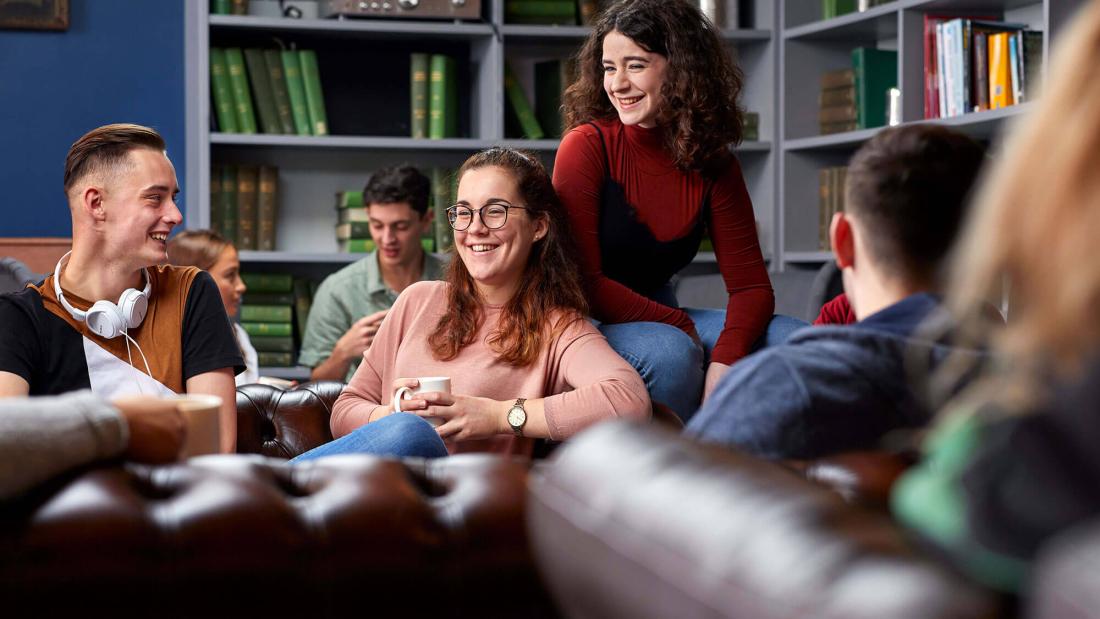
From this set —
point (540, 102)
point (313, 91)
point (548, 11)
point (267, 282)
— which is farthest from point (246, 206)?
point (548, 11)

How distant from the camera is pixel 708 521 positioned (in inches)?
35.7

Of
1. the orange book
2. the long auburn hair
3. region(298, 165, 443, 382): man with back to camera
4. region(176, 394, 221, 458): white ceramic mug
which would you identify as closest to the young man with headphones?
the long auburn hair

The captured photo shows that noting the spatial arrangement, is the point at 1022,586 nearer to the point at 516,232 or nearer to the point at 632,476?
the point at 632,476

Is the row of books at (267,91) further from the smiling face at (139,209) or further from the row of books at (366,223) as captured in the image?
the smiling face at (139,209)

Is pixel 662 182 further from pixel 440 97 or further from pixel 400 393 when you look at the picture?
pixel 440 97

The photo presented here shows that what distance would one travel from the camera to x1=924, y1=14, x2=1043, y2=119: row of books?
12.4ft

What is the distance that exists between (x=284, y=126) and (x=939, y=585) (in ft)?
13.6

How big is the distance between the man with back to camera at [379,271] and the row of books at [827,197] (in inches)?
61.1

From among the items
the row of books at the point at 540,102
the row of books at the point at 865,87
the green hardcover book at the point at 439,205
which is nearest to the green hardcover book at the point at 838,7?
the row of books at the point at 865,87

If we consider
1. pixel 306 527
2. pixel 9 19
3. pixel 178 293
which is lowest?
pixel 306 527

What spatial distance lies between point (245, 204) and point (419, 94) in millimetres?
786

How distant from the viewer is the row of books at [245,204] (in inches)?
180

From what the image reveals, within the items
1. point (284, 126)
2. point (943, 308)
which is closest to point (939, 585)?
point (943, 308)

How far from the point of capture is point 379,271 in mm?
4070
